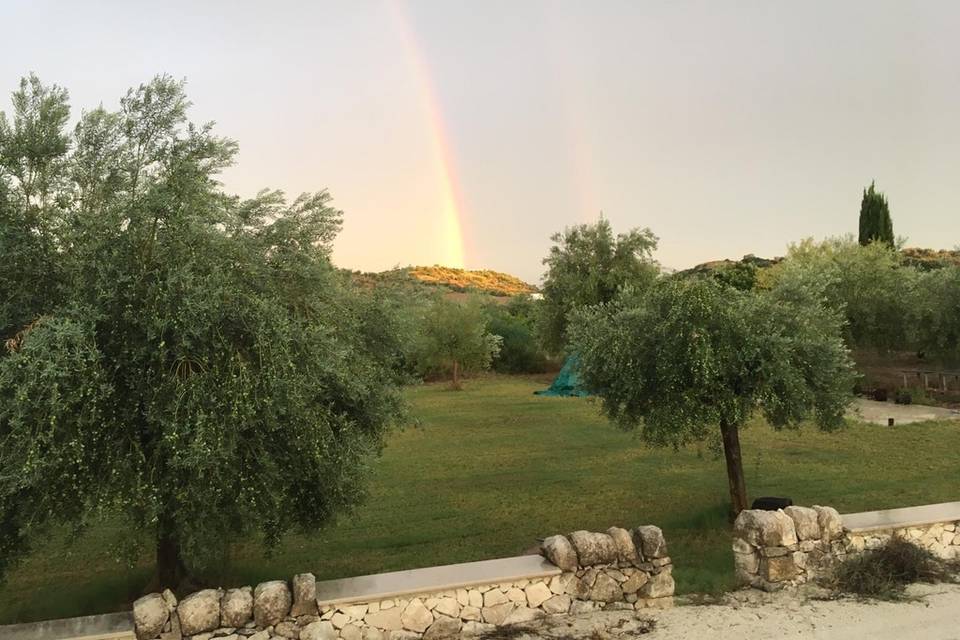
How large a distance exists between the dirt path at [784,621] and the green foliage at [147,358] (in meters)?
3.41

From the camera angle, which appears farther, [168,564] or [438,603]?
[168,564]

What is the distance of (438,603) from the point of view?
6555 mm

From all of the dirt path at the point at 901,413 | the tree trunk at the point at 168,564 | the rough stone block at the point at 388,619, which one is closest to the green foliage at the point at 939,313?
the dirt path at the point at 901,413

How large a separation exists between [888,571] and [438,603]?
566cm

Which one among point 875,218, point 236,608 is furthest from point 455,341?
point 875,218

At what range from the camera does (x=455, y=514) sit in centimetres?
1277

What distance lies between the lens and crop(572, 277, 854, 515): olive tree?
33.7 ft

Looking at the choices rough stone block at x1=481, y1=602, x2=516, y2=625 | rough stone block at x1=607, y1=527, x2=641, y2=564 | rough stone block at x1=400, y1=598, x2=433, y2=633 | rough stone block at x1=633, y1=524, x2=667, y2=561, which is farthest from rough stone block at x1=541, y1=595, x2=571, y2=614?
rough stone block at x1=400, y1=598, x2=433, y2=633

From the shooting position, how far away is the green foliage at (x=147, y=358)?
5879 millimetres

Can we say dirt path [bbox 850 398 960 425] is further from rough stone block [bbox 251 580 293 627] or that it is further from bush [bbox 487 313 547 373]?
bush [bbox 487 313 547 373]

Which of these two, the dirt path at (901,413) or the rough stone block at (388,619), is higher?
the rough stone block at (388,619)

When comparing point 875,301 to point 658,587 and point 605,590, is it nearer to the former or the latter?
point 658,587

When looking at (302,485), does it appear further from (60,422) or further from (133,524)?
(60,422)

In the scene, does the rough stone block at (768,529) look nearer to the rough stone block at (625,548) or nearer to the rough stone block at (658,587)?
the rough stone block at (658,587)
